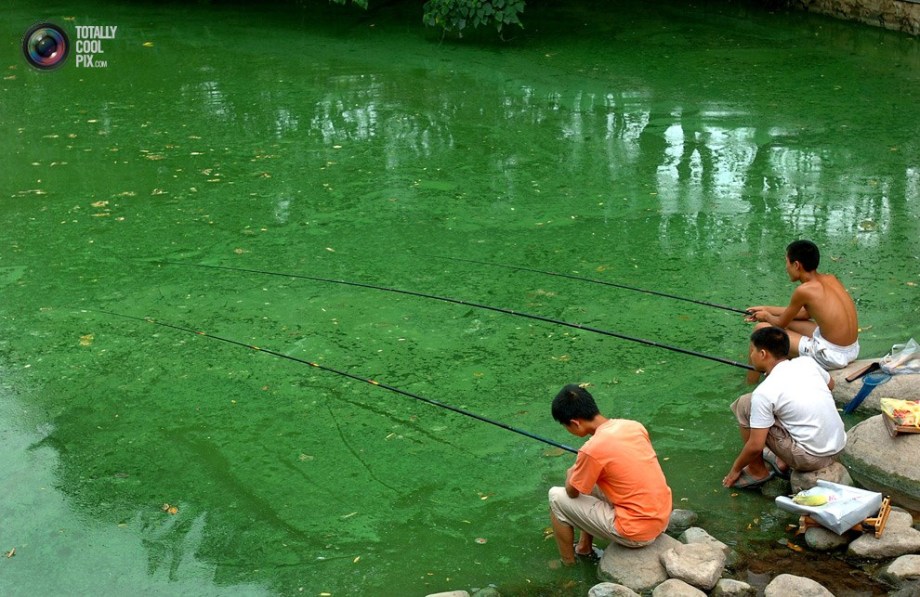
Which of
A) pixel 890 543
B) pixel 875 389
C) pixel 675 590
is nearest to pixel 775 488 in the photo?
pixel 890 543

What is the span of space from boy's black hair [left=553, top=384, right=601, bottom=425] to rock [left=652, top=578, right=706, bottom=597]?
1.92ft

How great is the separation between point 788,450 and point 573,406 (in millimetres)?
968

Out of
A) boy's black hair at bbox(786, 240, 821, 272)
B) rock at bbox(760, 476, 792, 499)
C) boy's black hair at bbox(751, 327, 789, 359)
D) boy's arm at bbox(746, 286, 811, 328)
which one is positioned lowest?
rock at bbox(760, 476, 792, 499)

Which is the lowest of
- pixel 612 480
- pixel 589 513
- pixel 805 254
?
pixel 589 513

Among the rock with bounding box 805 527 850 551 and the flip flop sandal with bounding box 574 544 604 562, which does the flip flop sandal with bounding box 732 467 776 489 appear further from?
the flip flop sandal with bounding box 574 544 604 562

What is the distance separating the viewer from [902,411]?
152 inches

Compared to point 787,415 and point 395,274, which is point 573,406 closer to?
point 787,415

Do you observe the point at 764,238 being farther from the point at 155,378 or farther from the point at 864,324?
the point at 155,378

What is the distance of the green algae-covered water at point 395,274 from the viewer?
3963 mm

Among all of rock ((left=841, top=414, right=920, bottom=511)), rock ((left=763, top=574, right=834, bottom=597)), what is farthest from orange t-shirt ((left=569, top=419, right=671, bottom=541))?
rock ((left=841, top=414, right=920, bottom=511))

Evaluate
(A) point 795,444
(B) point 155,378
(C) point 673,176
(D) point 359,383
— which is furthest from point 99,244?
(A) point 795,444

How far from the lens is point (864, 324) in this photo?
17.0 ft

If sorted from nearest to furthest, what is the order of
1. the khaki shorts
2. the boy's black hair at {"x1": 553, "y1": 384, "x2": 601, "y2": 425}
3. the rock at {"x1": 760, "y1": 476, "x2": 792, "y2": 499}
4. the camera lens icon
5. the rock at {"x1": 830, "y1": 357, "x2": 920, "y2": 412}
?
the boy's black hair at {"x1": 553, "y1": 384, "x2": 601, "y2": 425}, the khaki shorts, the rock at {"x1": 760, "y1": 476, "x2": 792, "y2": 499}, the rock at {"x1": 830, "y1": 357, "x2": 920, "y2": 412}, the camera lens icon

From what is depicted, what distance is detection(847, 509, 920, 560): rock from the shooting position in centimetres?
353
